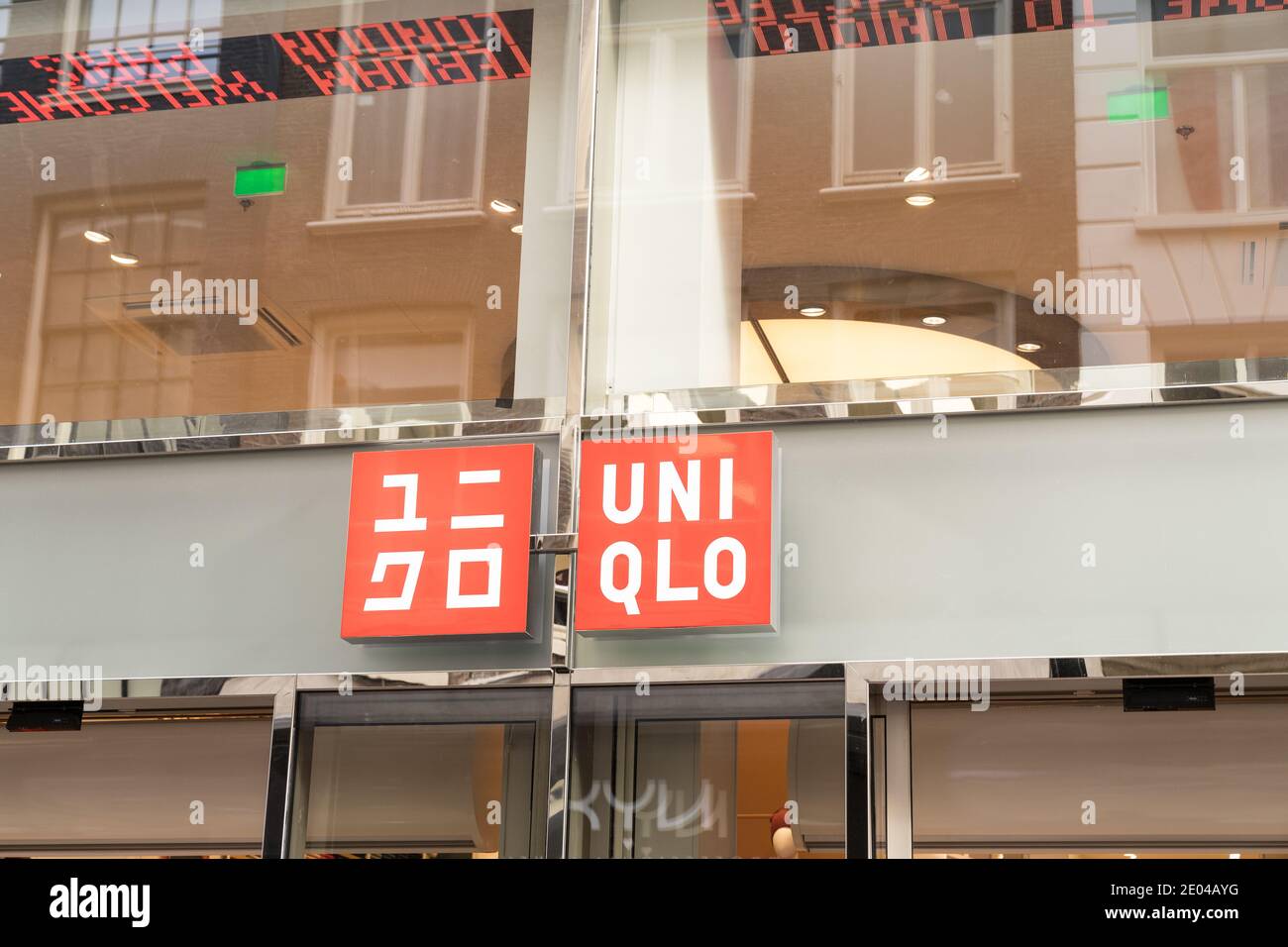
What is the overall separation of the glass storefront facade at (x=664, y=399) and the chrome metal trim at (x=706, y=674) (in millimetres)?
19

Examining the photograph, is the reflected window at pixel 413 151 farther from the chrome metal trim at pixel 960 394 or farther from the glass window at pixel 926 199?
the chrome metal trim at pixel 960 394

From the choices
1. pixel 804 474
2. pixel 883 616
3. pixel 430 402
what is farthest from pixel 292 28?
pixel 883 616

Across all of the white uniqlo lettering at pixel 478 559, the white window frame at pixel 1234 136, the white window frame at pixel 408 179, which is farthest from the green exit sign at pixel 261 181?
the white window frame at pixel 1234 136

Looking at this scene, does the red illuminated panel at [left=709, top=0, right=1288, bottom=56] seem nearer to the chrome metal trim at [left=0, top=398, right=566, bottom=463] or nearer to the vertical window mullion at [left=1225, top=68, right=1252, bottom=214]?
the vertical window mullion at [left=1225, top=68, right=1252, bottom=214]

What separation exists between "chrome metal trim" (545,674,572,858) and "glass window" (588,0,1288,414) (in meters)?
1.21

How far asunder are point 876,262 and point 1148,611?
177 centimetres

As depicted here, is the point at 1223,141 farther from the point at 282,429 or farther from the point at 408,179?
the point at 282,429

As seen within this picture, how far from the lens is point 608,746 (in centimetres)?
589

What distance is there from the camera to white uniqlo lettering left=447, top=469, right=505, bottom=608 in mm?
5969

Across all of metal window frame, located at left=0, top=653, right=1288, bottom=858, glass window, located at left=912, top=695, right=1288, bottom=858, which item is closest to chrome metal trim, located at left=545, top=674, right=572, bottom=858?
metal window frame, located at left=0, top=653, right=1288, bottom=858

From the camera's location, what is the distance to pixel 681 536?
5.93m
